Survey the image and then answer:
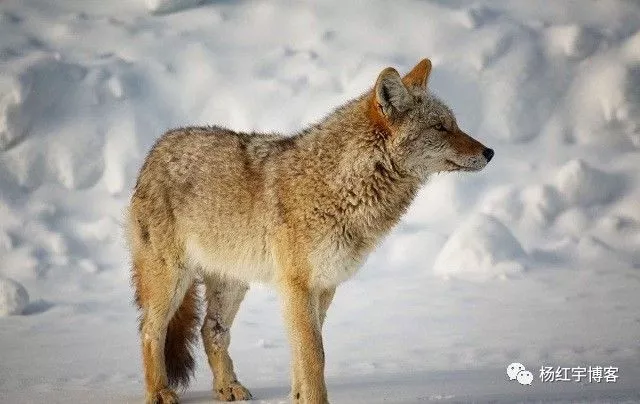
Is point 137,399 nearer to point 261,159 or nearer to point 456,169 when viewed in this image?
point 261,159

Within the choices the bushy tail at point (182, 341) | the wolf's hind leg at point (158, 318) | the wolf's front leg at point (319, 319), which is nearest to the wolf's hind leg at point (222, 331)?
the bushy tail at point (182, 341)

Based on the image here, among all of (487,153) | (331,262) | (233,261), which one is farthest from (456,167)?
(233,261)

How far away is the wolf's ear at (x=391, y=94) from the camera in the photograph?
202 inches

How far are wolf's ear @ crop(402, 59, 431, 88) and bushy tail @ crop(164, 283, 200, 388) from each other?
190 centimetres

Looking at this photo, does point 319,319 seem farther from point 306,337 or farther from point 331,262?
point 331,262

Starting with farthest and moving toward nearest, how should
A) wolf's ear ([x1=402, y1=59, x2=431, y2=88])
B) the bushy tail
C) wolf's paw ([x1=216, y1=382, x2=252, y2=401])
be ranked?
the bushy tail < wolf's paw ([x1=216, y1=382, x2=252, y2=401]) < wolf's ear ([x1=402, y1=59, x2=431, y2=88])

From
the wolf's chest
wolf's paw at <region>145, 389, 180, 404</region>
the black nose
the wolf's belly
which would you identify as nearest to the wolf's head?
the black nose

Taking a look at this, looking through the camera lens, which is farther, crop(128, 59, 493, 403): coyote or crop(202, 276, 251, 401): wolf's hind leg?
crop(202, 276, 251, 401): wolf's hind leg

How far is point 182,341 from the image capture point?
619 cm

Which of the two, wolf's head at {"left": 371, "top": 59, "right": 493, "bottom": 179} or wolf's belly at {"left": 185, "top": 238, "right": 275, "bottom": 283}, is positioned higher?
wolf's head at {"left": 371, "top": 59, "right": 493, "bottom": 179}

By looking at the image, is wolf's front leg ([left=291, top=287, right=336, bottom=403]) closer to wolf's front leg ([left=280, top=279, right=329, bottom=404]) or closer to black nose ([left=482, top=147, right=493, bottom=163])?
wolf's front leg ([left=280, top=279, right=329, bottom=404])

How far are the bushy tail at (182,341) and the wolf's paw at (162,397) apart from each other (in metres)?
0.34

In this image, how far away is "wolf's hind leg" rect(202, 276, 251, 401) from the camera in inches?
234

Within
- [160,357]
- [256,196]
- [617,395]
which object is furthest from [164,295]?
[617,395]
